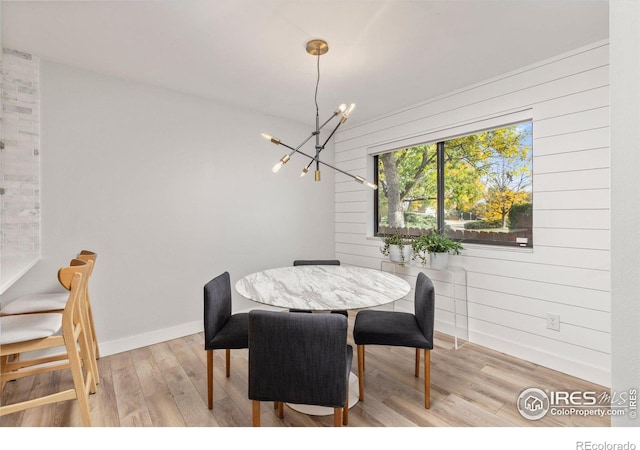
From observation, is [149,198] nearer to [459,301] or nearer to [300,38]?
[300,38]

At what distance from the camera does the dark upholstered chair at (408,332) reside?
190 cm

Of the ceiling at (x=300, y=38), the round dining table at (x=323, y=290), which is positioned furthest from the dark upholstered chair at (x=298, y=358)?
the ceiling at (x=300, y=38)

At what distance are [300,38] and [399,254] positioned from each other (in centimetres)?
231

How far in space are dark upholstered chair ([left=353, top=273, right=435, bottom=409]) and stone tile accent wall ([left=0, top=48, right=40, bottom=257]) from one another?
258cm

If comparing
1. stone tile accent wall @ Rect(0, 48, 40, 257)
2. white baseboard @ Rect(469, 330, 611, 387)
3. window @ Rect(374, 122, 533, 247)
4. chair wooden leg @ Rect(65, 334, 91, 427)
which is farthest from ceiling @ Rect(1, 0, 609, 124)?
white baseboard @ Rect(469, 330, 611, 387)

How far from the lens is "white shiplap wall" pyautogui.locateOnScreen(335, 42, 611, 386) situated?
2154mm

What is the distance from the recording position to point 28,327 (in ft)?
5.30

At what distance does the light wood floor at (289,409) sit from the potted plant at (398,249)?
1.00 meters

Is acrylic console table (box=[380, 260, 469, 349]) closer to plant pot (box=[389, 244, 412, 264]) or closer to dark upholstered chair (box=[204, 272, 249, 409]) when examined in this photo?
plant pot (box=[389, 244, 412, 264])

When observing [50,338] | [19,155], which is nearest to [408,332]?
[50,338]

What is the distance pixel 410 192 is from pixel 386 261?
0.88m

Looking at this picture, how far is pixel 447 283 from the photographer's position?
307 centimetres

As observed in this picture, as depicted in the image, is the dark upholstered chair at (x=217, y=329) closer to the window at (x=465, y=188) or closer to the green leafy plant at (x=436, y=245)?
the green leafy plant at (x=436, y=245)
